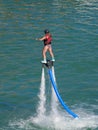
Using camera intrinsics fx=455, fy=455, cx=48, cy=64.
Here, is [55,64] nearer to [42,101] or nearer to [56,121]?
[42,101]

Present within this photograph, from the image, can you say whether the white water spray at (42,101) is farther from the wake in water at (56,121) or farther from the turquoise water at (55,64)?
the turquoise water at (55,64)

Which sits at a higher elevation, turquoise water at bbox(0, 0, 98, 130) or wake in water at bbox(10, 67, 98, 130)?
turquoise water at bbox(0, 0, 98, 130)

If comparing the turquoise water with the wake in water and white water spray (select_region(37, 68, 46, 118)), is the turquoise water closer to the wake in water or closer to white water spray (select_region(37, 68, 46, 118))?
the wake in water

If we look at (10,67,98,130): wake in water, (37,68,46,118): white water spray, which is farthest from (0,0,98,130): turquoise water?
(37,68,46,118): white water spray

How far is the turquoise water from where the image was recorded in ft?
167

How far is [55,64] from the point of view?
209ft

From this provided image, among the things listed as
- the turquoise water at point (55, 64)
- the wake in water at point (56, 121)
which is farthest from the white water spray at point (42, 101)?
the turquoise water at point (55, 64)

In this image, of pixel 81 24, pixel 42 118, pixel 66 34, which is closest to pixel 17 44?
pixel 66 34

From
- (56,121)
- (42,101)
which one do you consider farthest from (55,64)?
(56,121)

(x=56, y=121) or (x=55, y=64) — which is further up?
(x=55, y=64)

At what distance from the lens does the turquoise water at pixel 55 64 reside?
50.9 m

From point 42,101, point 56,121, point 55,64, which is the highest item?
point 55,64

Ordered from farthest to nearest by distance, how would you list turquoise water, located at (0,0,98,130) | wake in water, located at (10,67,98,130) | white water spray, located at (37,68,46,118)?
white water spray, located at (37,68,46,118) < turquoise water, located at (0,0,98,130) < wake in water, located at (10,67,98,130)

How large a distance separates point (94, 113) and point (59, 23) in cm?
3531
